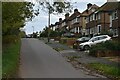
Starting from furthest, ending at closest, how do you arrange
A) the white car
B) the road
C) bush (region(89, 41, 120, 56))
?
1. the white car
2. bush (region(89, 41, 120, 56))
3. the road

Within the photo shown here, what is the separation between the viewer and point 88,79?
1625 cm

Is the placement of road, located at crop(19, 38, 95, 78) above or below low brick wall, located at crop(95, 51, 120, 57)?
below

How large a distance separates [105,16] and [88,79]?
50121 mm

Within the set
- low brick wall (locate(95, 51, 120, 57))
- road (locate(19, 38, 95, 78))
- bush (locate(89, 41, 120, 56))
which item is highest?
bush (locate(89, 41, 120, 56))

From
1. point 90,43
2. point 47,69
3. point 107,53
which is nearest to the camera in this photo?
point 47,69

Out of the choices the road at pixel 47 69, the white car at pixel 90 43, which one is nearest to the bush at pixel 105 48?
the road at pixel 47 69

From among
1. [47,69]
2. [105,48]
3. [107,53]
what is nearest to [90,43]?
[105,48]

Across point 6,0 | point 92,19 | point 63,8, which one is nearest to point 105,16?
point 92,19

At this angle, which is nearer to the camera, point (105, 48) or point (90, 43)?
point (105, 48)

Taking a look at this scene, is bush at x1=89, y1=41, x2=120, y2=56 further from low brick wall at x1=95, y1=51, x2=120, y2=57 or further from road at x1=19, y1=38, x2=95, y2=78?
road at x1=19, y1=38, x2=95, y2=78

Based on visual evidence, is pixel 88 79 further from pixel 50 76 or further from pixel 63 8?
pixel 63 8

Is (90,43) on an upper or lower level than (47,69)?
upper

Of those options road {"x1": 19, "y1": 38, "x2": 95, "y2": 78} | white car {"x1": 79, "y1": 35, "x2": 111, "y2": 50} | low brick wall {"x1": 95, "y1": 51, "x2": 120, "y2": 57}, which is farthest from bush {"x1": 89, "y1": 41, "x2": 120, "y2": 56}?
white car {"x1": 79, "y1": 35, "x2": 111, "y2": 50}

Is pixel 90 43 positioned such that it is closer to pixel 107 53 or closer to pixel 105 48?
pixel 105 48
